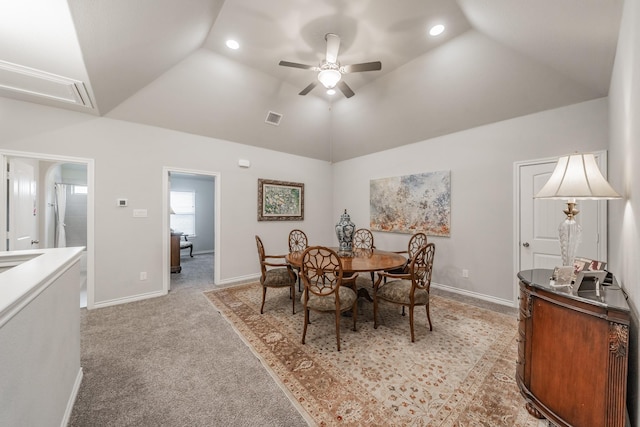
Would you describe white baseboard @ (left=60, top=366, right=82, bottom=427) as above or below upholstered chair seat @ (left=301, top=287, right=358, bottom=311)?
below

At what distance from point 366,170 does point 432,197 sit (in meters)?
1.57

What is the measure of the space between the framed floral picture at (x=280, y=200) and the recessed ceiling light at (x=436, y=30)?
345 cm

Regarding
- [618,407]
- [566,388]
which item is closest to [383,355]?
[566,388]

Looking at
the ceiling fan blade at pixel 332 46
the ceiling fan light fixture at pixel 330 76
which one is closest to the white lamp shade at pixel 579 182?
the ceiling fan light fixture at pixel 330 76

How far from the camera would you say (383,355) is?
220 centimetres

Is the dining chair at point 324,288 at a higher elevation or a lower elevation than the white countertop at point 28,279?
lower

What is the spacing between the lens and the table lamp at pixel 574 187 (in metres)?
1.49

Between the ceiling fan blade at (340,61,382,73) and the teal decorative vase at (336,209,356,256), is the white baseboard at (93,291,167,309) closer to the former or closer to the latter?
the teal decorative vase at (336,209,356,256)

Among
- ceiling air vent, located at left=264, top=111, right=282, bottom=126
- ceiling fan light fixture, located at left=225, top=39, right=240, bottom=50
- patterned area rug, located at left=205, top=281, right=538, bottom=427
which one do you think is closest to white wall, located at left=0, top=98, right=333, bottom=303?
ceiling air vent, located at left=264, top=111, right=282, bottom=126

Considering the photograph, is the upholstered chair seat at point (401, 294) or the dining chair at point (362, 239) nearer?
the upholstered chair seat at point (401, 294)

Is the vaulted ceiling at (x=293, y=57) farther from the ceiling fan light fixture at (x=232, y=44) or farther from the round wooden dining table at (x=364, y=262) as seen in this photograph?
the round wooden dining table at (x=364, y=262)

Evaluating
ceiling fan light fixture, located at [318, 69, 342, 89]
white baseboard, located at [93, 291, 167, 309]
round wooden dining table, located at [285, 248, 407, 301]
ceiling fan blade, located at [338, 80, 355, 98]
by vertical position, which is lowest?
white baseboard, located at [93, 291, 167, 309]

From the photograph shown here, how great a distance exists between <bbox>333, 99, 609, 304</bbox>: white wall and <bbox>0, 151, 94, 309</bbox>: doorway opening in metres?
5.10

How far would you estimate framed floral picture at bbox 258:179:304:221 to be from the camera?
4.85 meters
